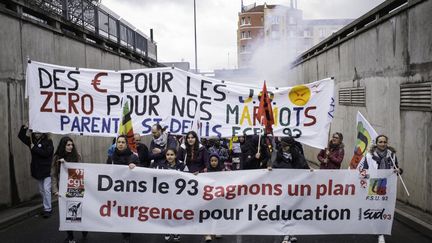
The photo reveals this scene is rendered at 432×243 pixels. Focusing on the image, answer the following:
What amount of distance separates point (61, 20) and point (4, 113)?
12.8 ft

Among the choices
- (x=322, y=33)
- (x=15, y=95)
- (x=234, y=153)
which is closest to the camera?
(x=15, y=95)

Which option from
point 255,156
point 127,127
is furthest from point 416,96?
point 127,127

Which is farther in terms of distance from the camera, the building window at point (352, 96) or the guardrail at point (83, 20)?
the building window at point (352, 96)

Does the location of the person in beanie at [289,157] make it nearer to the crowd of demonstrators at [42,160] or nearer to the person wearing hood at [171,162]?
the person wearing hood at [171,162]

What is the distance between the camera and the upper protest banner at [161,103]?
725 centimetres

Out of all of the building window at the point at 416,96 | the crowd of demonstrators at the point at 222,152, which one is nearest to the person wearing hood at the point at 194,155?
the building window at the point at 416,96

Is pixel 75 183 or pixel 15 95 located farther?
pixel 15 95

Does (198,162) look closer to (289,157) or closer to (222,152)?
(289,157)

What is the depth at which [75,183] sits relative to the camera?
6.39m

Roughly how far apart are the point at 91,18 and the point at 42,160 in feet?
29.6

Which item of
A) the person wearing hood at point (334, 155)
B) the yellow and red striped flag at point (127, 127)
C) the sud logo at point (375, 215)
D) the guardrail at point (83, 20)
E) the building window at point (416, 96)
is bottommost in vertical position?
the sud logo at point (375, 215)

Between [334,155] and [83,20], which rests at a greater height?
[83,20]

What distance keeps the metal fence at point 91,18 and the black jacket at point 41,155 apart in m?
3.36

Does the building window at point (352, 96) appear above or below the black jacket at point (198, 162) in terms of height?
above
